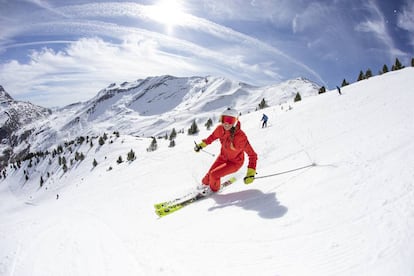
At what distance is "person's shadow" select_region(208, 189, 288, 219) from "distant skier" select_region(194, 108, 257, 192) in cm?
65

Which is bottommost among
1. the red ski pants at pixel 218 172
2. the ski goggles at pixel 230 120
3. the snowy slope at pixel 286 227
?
the snowy slope at pixel 286 227

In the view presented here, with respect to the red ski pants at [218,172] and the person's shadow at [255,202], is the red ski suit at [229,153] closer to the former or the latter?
the red ski pants at [218,172]

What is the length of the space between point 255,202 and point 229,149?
2172mm

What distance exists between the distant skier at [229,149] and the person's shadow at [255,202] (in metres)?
0.65

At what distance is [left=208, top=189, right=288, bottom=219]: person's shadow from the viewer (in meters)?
4.62

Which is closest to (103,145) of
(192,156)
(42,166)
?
(42,166)

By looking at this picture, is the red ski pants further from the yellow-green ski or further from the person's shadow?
the person's shadow

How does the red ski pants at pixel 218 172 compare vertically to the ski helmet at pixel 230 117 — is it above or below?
below

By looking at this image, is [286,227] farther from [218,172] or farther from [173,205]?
[173,205]

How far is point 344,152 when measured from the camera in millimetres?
5867

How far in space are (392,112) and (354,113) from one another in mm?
2205

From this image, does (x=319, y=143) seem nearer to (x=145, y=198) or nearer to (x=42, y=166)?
(x=145, y=198)

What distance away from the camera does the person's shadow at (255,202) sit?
462cm

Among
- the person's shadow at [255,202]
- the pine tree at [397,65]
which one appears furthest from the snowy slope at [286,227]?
the pine tree at [397,65]
